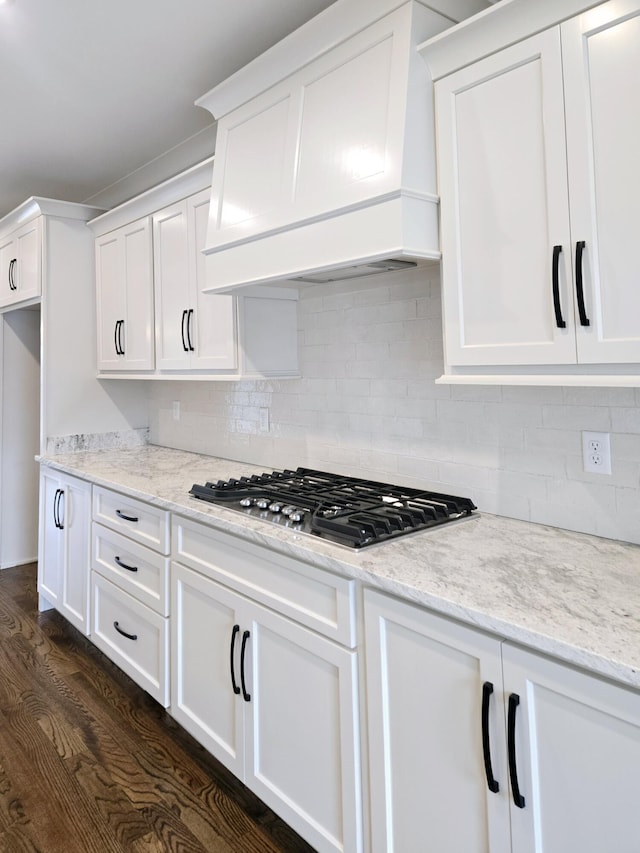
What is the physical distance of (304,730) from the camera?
1.60 meters

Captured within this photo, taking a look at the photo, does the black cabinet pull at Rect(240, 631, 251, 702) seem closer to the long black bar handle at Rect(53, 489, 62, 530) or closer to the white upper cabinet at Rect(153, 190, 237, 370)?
the white upper cabinet at Rect(153, 190, 237, 370)

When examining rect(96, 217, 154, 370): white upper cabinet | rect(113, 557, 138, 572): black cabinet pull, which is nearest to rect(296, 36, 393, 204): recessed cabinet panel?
rect(96, 217, 154, 370): white upper cabinet

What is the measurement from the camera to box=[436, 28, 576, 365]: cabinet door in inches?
53.6

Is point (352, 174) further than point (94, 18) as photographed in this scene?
No

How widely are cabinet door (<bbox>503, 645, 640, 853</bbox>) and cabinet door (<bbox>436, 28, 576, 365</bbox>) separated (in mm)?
713

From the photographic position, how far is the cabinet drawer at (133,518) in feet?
7.43

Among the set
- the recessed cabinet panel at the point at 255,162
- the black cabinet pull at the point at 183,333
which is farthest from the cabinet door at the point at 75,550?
the recessed cabinet panel at the point at 255,162

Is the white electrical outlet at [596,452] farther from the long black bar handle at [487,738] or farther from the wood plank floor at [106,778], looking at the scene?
the wood plank floor at [106,778]

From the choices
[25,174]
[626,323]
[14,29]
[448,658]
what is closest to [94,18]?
[14,29]

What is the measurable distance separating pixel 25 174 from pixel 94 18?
182 centimetres

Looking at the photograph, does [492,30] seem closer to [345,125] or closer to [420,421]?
[345,125]

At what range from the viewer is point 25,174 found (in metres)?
3.53

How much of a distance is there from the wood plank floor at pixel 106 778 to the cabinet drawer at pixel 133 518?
0.75m

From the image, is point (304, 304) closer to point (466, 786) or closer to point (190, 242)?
point (190, 242)
